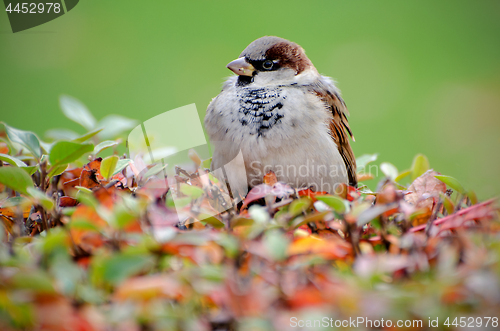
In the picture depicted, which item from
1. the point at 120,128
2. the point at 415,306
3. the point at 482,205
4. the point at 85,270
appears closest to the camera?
the point at 415,306

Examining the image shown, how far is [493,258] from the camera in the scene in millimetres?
523

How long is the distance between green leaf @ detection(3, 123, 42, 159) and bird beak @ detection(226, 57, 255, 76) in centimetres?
90

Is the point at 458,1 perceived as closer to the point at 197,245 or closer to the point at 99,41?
the point at 99,41

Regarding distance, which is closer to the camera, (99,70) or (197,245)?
(197,245)

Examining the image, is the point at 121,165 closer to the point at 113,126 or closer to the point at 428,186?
the point at 113,126

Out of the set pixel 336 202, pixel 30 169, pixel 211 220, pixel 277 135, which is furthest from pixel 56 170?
pixel 277 135

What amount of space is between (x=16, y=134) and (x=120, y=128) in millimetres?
438

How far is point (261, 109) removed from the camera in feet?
5.15

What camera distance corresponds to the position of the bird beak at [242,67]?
1.71 meters

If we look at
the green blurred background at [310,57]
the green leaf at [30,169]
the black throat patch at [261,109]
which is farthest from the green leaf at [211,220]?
the green blurred background at [310,57]

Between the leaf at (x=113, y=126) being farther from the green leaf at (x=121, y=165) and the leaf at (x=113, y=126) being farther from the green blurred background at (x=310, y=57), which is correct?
the green blurred background at (x=310, y=57)

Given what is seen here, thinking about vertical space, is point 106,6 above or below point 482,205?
above

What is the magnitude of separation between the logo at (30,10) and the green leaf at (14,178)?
242 cm

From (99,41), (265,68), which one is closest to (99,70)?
(99,41)
